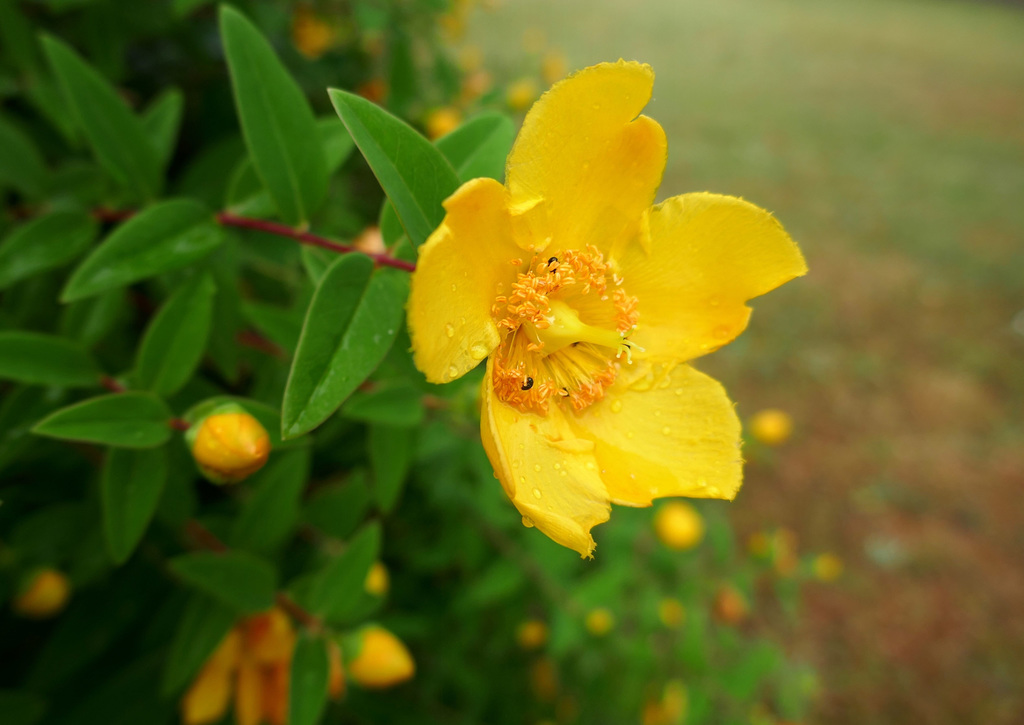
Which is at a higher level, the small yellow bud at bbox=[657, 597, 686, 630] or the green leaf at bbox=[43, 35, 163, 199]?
the green leaf at bbox=[43, 35, 163, 199]

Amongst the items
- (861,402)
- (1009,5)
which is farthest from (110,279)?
(1009,5)

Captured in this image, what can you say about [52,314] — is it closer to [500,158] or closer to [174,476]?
[174,476]

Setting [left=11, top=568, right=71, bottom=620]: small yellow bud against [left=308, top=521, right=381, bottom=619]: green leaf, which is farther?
[left=11, top=568, right=71, bottom=620]: small yellow bud

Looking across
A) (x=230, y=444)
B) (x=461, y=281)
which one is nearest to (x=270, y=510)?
(x=230, y=444)

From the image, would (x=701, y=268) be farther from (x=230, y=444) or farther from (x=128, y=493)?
(x=128, y=493)

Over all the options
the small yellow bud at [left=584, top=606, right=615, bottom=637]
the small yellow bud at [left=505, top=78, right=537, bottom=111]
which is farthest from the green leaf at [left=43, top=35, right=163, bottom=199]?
the small yellow bud at [left=584, top=606, right=615, bottom=637]

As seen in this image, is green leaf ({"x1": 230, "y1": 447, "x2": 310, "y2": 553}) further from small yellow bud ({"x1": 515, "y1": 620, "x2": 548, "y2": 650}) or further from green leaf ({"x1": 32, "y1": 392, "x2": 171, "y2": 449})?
small yellow bud ({"x1": 515, "y1": 620, "x2": 548, "y2": 650})
